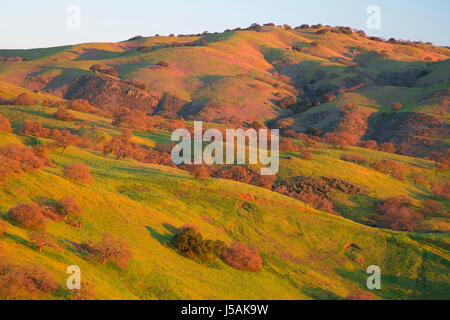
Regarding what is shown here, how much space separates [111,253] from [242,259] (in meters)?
7.20

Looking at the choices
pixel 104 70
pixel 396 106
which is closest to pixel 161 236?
pixel 396 106

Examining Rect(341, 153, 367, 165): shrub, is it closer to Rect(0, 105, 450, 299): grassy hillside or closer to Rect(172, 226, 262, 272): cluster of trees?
Rect(0, 105, 450, 299): grassy hillside

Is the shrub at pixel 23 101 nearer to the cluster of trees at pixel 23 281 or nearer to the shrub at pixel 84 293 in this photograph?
the cluster of trees at pixel 23 281

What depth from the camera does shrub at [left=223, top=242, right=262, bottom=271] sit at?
2075 centimetres

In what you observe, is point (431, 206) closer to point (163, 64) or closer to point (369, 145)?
point (369, 145)

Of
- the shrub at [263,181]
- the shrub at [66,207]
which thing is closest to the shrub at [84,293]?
the shrub at [66,207]

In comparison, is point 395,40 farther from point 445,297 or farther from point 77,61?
point 445,297

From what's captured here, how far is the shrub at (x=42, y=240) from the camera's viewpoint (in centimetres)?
1547

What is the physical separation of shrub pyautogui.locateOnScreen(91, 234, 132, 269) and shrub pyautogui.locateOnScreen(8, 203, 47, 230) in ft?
8.41

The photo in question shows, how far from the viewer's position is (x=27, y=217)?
55.0 ft

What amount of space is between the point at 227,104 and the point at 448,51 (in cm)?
11229

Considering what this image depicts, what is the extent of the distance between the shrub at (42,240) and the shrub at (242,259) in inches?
337

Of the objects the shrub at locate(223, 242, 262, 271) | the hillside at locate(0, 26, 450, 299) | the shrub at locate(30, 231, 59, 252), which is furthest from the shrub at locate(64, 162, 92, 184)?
the shrub at locate(223, 242, 262, 271)
